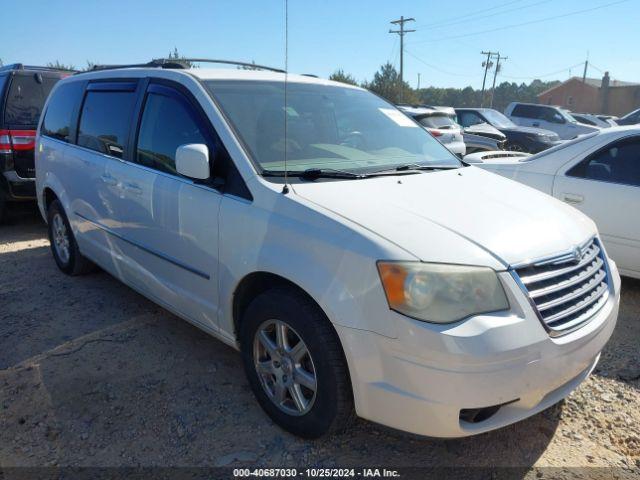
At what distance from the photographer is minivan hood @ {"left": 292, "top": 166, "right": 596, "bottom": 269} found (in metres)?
2.15

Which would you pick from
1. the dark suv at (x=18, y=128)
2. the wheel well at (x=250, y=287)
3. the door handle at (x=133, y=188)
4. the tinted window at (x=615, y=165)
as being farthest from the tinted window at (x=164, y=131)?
the dark suv at (x=18, y=128)

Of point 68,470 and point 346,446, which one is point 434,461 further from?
point 68,470

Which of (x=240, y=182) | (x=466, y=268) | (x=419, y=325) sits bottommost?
(x=419, y=325)

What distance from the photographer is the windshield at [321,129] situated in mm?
2900

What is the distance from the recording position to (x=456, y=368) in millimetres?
1978

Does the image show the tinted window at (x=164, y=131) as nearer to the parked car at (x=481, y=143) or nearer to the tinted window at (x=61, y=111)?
the tinted window at (x=61, y=111)

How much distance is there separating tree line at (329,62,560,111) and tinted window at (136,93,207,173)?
39946mm

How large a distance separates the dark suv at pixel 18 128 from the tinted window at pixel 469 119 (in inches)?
451

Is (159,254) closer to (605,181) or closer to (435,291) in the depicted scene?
(435,291)

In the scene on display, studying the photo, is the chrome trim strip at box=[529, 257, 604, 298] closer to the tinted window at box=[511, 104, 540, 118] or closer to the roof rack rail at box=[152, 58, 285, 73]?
the roof rack rail at box=[152, 58, 285, 73]

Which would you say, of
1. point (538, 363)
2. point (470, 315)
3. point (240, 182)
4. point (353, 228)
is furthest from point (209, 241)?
point (538, 363)

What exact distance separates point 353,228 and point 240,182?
31.0 inches

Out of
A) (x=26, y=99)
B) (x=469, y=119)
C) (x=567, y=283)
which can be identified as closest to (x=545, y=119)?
(x=469, y=119)

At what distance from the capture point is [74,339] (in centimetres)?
364
